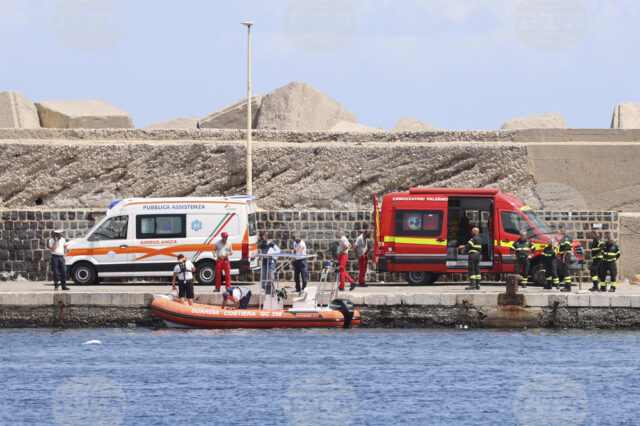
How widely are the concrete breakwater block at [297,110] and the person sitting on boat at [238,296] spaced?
1468 centimetres

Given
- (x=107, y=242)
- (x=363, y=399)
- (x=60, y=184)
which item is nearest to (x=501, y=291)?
(x=363, y=399)

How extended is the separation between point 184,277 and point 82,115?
56.6 feet

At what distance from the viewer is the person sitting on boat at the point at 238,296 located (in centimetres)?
2659

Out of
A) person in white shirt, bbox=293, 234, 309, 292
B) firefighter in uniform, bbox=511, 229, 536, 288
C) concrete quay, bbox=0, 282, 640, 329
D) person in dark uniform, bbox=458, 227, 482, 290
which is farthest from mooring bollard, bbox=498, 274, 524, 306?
person in white shirt, bbox=293, 234, 309, 292

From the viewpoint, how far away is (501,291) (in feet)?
92.2

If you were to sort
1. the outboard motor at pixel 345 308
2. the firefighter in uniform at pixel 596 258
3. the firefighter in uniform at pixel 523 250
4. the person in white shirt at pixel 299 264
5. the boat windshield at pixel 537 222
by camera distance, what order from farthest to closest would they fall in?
the boat windshield at pixel 537 222 < the person in white shirt at pixel 299 264 < the firefighter in uniform at pixel 523 250 < the firefighter in uniform at pixel 596 258 < the outboard motor at pixel 345 308

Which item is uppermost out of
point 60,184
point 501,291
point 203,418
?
point 60,184

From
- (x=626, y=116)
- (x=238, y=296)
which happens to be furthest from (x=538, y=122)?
(x=238, y=296)

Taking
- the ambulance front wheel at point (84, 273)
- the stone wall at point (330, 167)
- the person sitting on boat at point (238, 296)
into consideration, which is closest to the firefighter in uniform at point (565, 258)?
the stone wall at point (330, 167)

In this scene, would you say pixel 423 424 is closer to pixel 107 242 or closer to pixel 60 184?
pixel 107 242

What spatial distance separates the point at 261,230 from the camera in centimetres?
3177

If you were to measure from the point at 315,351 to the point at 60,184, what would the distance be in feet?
49.7

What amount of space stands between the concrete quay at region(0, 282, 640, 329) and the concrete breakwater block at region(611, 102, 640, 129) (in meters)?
13.5

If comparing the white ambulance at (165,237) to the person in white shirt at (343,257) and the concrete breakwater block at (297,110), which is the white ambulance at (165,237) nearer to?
the person in white shirt at (343,257)
